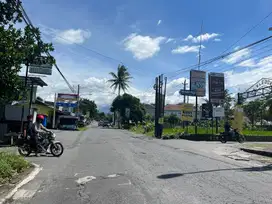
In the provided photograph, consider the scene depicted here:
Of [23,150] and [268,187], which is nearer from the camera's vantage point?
[268,187]

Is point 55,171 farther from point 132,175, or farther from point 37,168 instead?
point 132,175

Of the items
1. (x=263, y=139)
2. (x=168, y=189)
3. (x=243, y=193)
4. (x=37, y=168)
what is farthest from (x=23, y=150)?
(x=263, y=139)

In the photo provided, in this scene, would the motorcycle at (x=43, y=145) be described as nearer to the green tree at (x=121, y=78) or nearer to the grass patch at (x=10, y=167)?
the grass patch at (x=10, y=167)

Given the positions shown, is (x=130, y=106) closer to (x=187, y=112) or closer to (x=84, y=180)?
(x=187, y=112)

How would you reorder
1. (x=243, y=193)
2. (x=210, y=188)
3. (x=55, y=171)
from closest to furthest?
(x=243, y=193) → (x=210, y=188) → (x=55, y=171)

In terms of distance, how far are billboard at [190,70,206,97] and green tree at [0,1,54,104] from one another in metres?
27.1

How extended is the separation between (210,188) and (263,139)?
86.4 ft

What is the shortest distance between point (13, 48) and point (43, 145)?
20.5 ft

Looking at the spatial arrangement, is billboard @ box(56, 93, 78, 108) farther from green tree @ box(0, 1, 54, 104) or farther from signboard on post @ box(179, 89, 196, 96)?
green tree @ box(0, 1, 54, 104)

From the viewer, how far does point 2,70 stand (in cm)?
788

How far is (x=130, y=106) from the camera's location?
78062mm

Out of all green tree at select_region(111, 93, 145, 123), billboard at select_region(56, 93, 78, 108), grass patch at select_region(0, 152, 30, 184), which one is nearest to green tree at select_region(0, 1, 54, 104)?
grass patch at select_region(0, 152, 30, 184)

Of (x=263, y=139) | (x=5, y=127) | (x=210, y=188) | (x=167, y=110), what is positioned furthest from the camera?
(x=167, y=110)

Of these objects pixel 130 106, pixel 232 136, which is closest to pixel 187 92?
pixel 232 136
